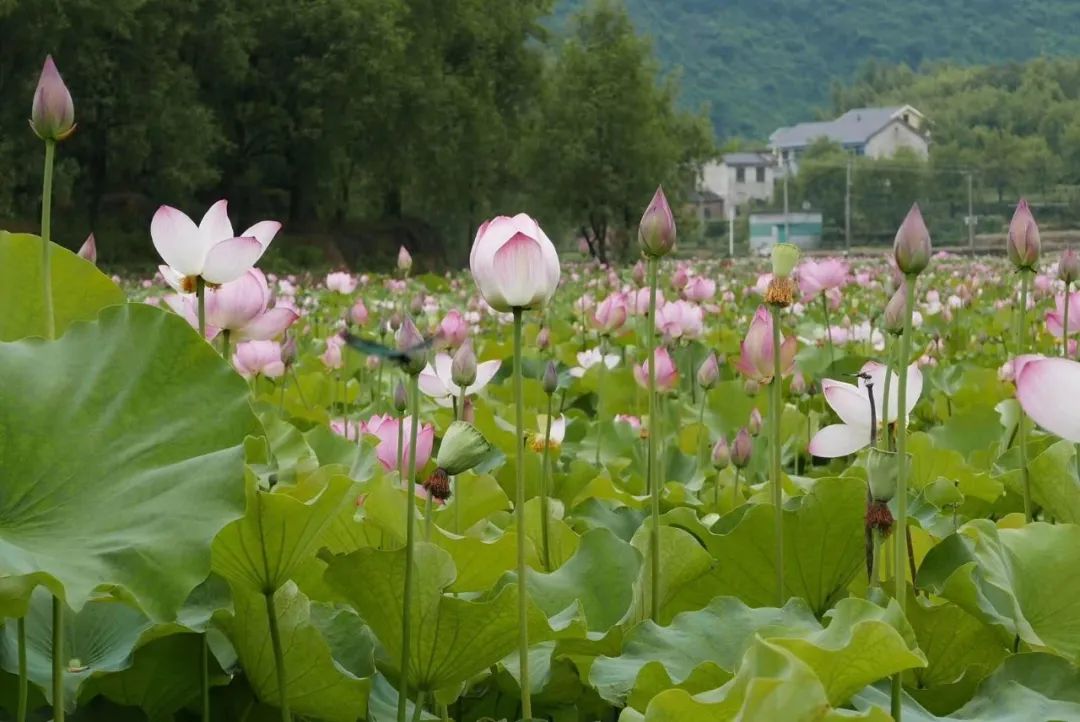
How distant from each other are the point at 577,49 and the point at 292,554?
22302mm

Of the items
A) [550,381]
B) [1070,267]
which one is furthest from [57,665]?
[1070,267]

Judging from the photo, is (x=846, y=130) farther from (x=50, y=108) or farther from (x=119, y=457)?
(x=119, y=457)

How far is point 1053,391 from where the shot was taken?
562 millimetres

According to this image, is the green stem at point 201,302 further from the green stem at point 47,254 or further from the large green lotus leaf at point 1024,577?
the large green lotus leaf at point 1024,577

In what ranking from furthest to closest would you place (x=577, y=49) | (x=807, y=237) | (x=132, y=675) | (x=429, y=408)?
1. (x=807, y=237)
2. (x=577, y=49)
3. (x=429, y=408)
4. (x=132, y=675)

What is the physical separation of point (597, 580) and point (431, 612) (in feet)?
0.53

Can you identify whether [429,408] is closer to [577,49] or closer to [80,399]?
[80,399]

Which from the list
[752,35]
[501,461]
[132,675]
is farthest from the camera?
[752,35]

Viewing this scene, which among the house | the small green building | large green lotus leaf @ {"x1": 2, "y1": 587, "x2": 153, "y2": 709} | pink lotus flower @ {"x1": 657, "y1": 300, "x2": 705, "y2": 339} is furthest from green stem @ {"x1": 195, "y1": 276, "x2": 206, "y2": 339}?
the house

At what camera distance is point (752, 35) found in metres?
104

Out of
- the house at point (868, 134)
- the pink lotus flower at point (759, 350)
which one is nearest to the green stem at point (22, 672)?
the pink lotus flower at point (759, 350)

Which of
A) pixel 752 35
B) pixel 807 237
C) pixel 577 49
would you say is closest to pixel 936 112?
pixel 807 237

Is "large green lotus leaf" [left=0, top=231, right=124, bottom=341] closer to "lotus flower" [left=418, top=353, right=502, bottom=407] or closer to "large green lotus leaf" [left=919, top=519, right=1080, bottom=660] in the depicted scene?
"lotus flower" [left=418, top=353, right=502, bottom=407]

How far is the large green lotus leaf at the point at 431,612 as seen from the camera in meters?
0.64
